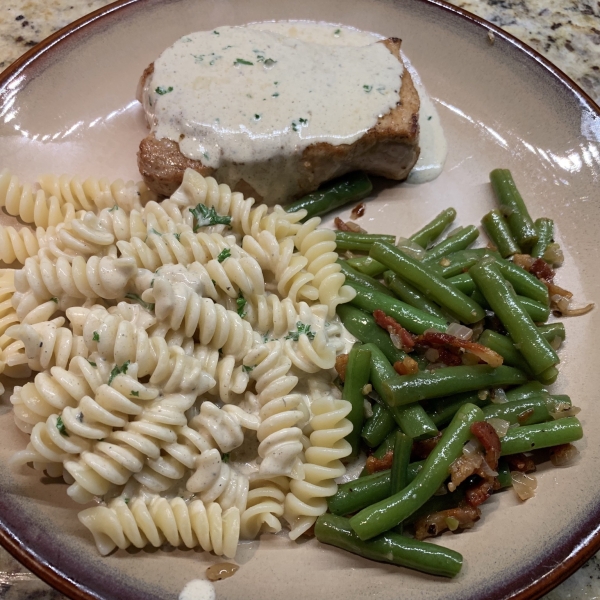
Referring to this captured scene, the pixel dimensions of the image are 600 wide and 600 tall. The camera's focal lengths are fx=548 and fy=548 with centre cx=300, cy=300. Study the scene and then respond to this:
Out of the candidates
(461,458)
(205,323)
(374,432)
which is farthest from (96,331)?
(461,458)

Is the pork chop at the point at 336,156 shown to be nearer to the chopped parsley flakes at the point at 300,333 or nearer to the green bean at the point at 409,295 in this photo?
the green bean at the point at 409,295

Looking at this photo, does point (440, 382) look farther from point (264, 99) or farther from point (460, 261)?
point (264, 99)

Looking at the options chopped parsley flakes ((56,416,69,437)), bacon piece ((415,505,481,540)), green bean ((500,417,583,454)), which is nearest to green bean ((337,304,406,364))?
green bean ((500,417,583,454))

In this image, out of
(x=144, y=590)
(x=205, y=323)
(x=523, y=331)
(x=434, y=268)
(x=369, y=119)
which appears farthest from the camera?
(x=369, y=119)

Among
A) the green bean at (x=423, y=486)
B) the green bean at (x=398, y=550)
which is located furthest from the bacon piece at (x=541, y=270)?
the green bean at (x=398, y=550)

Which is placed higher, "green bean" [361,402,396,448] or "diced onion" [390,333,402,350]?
"diced onion" [390,333,402,350]

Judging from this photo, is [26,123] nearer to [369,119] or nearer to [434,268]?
[369,119]

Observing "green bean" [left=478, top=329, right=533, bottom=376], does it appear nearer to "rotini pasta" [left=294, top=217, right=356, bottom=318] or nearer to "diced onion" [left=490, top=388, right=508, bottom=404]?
"diced onion" [left=490, top=388, right=508, bottom=404]
